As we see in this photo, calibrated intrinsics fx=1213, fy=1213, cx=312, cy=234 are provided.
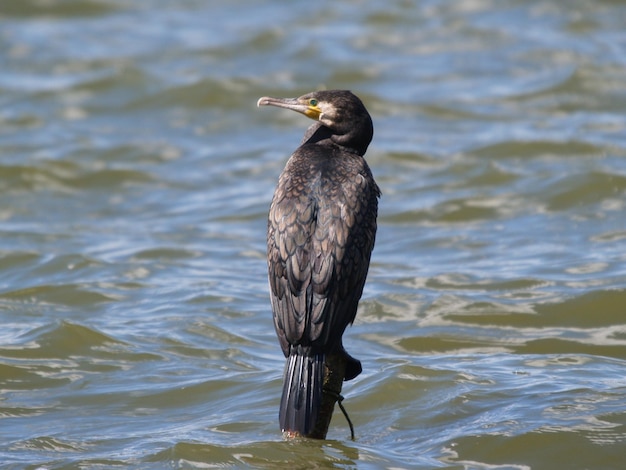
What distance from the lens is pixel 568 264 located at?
10609 mm

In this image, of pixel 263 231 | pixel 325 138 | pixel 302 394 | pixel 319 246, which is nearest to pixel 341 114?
pixel 325 138

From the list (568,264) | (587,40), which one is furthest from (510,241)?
(587,40)

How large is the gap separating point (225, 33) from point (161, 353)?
10.4 meters

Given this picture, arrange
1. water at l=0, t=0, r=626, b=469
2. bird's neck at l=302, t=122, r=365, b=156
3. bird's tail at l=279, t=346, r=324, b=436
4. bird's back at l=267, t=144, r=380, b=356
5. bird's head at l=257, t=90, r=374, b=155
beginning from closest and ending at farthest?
bird's tail at l=279, t=346, r=324, b=436 → bird's back at l=267, t=144, r=380, b=356 → bird's head at l=257, t=90, r=374, b=155 → bird's neck at l=302, t=122, r=365, b=156 → water at l=0, t=0, r=626, b=469

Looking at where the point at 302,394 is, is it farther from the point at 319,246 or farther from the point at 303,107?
the point at 303,107

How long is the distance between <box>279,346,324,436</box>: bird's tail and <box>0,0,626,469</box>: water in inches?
25.6

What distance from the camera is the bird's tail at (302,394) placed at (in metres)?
6.11

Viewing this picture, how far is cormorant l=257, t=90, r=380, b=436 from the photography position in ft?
20.3

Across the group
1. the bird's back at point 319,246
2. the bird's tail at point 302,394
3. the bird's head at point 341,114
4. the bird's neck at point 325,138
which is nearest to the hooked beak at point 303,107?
the bird's head at point 341,114

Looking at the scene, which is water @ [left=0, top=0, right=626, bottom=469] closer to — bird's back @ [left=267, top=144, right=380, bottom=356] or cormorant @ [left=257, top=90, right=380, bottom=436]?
cormorant @ [left=257, top=90, right=380, bottom=436]

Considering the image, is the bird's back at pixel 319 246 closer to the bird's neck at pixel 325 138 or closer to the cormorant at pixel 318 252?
the cormorant at pixel 318 252

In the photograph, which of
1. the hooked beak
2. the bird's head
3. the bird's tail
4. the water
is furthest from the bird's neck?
the water

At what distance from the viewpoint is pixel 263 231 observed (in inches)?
472

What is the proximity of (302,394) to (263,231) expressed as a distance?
5954 mm
